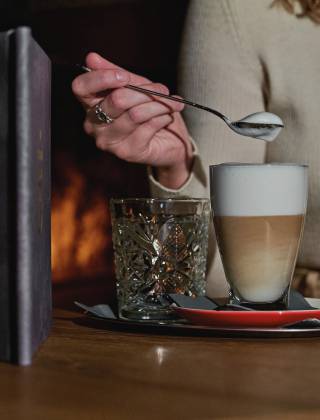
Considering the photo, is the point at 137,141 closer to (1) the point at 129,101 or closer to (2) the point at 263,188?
(1) the point at 129,101

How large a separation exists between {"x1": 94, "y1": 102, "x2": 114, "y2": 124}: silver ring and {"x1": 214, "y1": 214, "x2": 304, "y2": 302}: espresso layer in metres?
0.27

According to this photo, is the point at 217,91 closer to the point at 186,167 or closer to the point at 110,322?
the point at 186,167

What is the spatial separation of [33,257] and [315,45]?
37.7 inches

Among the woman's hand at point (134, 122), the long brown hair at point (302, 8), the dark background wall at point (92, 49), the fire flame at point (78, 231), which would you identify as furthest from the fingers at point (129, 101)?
the fire flame at point (78, 231)

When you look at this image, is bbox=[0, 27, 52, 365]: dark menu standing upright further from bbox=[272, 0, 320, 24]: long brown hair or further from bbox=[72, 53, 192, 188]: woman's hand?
bbox=[272, 0, 320, 24]: long brown hair

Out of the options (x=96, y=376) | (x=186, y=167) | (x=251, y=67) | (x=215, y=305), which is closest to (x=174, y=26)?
(x=251, y=67)

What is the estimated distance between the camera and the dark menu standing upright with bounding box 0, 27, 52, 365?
52cm

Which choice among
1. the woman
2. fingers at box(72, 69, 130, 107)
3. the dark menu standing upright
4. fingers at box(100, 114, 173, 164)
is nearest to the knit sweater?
the woman

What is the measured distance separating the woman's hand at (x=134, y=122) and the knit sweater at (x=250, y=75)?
15 cm

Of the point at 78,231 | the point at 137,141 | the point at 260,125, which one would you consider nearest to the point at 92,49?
the point at 78,231

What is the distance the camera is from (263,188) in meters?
0.74

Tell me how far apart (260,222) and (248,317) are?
0.13m

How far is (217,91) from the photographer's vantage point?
1.38 m

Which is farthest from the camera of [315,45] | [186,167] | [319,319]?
[315,45]
